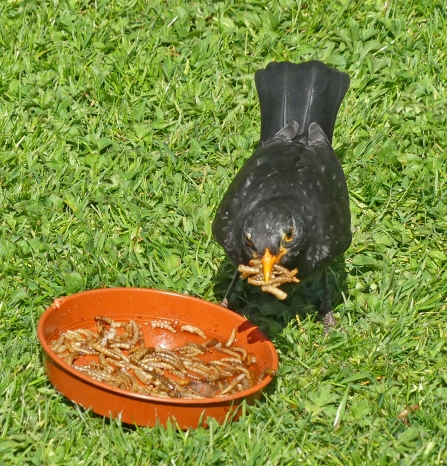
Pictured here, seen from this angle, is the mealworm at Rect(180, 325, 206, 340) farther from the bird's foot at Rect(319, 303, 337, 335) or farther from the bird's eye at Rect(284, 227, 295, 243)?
the bird's eye at Rect(284, 227, 295, 243)

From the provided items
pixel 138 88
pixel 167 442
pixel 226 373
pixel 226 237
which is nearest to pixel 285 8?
pixel 138 88

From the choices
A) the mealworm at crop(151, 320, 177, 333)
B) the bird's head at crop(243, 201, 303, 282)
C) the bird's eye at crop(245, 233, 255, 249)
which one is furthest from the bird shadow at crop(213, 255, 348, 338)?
the bird's eye at crop(245, 233, 255, 249)

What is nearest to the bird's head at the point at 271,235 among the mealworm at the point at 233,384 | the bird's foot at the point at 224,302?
the mealworm at the point at 233,384

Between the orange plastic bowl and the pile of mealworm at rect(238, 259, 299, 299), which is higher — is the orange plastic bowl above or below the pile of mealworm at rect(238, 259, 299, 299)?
below

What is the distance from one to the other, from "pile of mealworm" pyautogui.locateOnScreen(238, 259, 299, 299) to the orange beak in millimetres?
39

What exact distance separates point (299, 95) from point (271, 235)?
6.04 ft

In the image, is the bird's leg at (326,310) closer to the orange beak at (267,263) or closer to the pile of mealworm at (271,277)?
the pile of mealworm at (271,277)

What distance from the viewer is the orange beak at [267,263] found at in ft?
15.9

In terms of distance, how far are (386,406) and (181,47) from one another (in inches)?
152

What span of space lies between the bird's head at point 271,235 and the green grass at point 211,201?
2.55 feet

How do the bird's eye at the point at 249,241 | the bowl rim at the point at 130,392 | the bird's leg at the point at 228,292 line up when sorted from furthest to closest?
the bird's leg at the point at 228,292
the bird's eye at the point at 249,241
the bowl rim at the point at 130,392

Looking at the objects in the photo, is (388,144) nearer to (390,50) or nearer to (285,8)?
(390,50)

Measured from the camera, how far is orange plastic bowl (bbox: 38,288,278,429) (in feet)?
15.3

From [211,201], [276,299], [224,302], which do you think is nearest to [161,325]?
[224,302]
